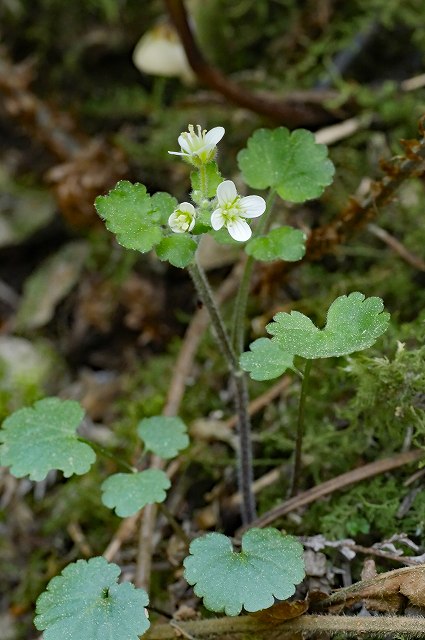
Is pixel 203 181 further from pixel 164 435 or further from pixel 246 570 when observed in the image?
pixel 246 570

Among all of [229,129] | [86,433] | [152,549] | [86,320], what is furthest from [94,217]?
[152,549]

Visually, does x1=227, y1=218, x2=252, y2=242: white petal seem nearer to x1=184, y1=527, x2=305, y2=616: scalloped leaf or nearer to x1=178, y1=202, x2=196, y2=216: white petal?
x1=178, y1=202, x2=196, y2=216: white petal

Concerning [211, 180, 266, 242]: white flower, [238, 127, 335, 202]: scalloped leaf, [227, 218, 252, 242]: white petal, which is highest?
[211, 180, 266, 242]: white flower

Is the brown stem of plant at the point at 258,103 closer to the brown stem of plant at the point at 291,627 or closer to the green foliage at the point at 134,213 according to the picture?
the green foliage at the point at 134,213

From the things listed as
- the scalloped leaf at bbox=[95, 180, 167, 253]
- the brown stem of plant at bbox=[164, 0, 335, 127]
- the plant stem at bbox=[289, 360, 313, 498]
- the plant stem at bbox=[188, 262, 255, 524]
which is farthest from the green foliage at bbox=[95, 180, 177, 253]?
the brown stem of plant at bbox=[164, 0, 335, 127]

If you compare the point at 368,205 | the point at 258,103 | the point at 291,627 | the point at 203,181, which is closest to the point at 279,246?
the point at 203,181
